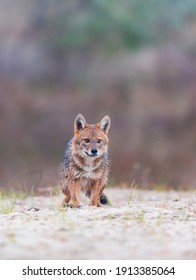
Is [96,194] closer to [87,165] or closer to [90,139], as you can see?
[87,165]

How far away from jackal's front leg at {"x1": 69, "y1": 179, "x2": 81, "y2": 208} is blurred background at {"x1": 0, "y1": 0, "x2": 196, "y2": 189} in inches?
421

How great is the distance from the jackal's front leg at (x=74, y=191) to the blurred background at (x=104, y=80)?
421 inches

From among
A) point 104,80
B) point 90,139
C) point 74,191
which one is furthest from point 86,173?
point 104,80

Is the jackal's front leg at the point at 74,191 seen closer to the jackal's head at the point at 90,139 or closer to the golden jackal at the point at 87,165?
the golden jackal at the point at 87,165

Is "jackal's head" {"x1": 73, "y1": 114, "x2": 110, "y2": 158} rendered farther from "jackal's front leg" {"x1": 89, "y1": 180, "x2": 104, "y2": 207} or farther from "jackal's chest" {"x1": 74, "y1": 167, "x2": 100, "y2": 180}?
"jackal's front leg" {"x1": 89, "y1": 180, "x2": 104, "y2": 207}

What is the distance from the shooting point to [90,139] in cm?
1098

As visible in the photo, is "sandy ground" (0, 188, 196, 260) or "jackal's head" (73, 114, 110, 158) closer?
"sandy ground" (0, 188, 196, 260)

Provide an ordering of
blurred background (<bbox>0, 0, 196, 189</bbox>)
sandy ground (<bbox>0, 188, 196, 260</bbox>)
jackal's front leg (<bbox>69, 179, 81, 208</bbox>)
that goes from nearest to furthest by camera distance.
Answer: sandy ground (<bbox>0, 188, 196, 260</bbox>) → jackal's front leg (<bbox>69, 179, 81, 208</bbox>) → blurred background (<bbox>0, 0, 196, 189</bbox>)

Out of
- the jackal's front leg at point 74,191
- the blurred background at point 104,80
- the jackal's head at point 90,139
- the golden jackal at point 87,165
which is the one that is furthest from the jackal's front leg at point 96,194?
the blurred background at point 104,80

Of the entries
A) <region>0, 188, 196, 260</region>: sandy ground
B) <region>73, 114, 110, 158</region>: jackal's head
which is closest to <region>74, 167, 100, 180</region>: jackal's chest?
<region>73, 114, 110, 158</region>: jackal's head

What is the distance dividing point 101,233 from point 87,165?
6.62 ft

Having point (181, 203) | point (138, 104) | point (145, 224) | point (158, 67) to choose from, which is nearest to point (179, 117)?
point (138, 104)

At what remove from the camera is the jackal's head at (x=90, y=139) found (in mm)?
10930

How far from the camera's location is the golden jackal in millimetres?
10914
